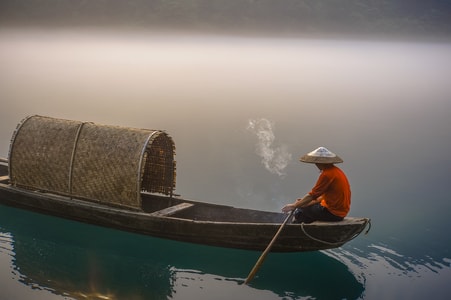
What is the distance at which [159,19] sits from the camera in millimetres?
145250

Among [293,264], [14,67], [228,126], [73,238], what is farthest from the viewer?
[14,67]

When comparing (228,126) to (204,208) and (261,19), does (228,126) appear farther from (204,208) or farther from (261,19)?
(261,19)

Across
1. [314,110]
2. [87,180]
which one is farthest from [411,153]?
[87,180]

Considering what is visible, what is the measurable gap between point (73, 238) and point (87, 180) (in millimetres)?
1186

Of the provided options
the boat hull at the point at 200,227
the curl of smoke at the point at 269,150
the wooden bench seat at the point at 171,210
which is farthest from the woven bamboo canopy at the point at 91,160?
the curl of smoke at the point at 269,150

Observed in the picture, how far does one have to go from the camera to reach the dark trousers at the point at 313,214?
26.8ft

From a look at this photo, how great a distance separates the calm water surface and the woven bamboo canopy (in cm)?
86

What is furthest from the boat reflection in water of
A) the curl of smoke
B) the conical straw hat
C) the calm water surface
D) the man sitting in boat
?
the curl of smoke

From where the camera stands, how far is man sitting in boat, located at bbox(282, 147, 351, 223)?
7918 mm

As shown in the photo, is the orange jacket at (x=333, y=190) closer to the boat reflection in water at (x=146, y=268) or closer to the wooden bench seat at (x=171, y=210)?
the boat reflection in water at (x=146, y=268)

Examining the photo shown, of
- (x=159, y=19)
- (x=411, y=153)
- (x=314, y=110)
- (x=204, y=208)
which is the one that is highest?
(x=159, y=19)

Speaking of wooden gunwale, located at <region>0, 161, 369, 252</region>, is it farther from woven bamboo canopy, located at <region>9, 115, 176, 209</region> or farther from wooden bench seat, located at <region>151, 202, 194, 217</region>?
woven bamboo canopy, located at <region>9, 115, 176, 209</region>

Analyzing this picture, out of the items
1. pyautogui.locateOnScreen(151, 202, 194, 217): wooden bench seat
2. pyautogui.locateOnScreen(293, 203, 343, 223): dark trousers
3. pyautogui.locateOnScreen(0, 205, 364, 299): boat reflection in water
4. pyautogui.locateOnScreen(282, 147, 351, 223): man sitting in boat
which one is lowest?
pyautogui.locateOnScreen(0, 205, 364, 299): boat reflection in water

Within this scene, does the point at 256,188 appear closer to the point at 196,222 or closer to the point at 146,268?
the point at 196,222
